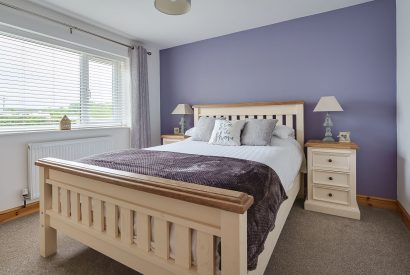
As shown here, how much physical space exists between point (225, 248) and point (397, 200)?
2533 millimetres

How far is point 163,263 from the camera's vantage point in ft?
3.48

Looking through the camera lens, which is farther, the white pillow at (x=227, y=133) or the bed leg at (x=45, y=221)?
the white pillow at (x=227, y=133)

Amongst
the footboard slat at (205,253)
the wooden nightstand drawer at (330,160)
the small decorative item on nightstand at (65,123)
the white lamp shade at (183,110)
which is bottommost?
the footboard slat at (205,253)

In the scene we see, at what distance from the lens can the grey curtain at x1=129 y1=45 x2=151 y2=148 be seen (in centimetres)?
346

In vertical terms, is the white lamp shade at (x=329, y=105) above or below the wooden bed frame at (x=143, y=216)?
above

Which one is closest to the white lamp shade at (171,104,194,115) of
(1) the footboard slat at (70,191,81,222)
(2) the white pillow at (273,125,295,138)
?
(2) the white pillow at (273,125,295,138)

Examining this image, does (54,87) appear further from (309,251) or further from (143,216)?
(309,251)

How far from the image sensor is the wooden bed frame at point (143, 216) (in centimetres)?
86

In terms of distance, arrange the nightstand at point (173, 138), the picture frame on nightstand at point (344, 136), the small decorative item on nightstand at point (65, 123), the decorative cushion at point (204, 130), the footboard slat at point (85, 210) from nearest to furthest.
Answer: the footboard slat at point (85, 210), the picture frame on nightstand at point (344, 136), the small decorative item on nightstand at point (65, 123), the decorative cushion at point (204, 130), the nightstand at point (173, 138)

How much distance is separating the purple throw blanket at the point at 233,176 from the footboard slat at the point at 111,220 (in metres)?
0.24

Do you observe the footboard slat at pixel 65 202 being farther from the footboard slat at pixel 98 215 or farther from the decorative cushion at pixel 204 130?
the decorative cushion at pixel 204 130

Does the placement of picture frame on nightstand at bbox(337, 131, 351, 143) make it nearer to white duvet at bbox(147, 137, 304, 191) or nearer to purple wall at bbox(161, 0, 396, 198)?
purple wall at bbox(161, 0, 396, 198)

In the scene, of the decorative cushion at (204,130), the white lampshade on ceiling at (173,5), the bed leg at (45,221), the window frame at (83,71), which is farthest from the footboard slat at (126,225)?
the window frame at (83,71)

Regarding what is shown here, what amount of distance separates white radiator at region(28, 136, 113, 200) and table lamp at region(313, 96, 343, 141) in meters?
2.77
